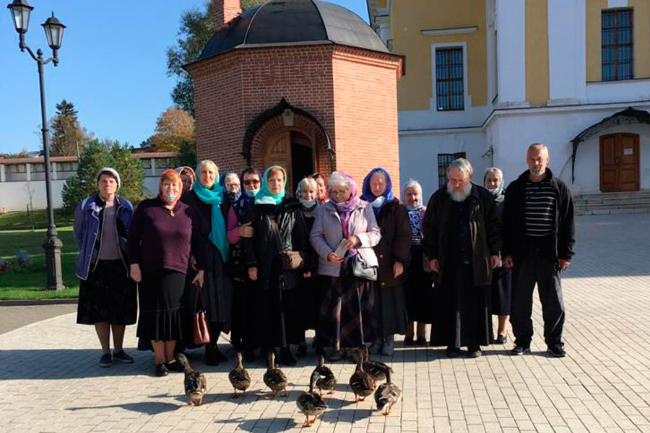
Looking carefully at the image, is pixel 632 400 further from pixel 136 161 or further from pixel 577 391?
pixel 136 161

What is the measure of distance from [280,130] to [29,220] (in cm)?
4174

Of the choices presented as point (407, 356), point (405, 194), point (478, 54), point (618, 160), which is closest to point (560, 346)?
point (407, 356)

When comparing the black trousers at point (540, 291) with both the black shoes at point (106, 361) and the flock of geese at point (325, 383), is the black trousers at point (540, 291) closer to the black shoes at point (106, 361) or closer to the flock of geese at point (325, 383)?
the flock of geese at point (325, 383)

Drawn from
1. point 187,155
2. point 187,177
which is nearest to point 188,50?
point 187,155

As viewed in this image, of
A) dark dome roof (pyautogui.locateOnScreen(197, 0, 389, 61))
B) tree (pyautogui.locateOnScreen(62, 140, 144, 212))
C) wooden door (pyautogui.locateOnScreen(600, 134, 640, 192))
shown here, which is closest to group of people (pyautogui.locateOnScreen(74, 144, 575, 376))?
dark dome roof (pyautogui.locateOnScreen(197, 0, 389, 61))

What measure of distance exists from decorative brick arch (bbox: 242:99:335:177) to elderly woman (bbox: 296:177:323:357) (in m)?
6.36

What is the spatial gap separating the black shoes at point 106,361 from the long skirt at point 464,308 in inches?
148

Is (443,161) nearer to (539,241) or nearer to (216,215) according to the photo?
(539,241)

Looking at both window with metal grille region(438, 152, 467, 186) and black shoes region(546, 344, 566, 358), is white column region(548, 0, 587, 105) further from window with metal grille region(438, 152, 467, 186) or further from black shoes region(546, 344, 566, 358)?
black shoes region(546, 344, 566, 358)

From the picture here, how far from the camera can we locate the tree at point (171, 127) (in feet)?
162

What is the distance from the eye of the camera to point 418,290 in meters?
6.14

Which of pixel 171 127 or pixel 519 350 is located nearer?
pixel 519 350

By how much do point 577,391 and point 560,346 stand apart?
3.46ft

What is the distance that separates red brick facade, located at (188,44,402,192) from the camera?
1211 centimetres
